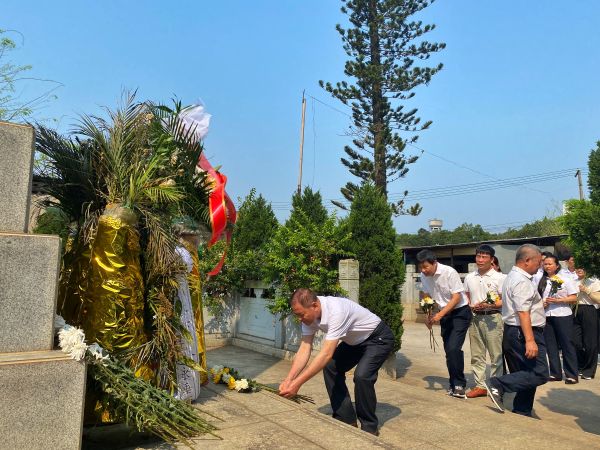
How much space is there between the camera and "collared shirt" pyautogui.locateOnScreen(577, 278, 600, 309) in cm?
685

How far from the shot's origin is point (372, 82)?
2377 centimetres

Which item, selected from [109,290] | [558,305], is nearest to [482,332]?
[558,305]

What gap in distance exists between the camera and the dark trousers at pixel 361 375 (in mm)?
4156

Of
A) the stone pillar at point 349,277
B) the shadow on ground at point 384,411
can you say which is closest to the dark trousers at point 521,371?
the shadow on ground at point 384,411

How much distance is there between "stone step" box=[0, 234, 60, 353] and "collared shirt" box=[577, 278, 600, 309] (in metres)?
6.52

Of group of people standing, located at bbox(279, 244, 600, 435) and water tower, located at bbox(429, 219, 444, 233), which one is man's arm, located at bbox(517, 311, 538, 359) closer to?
group of people standing, located at bbox(279, 244, 600, 435)

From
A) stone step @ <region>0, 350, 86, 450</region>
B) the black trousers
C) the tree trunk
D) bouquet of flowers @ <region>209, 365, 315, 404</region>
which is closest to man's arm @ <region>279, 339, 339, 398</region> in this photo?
bouquet of flowers @ <region>209, 365, 315, 404</region>

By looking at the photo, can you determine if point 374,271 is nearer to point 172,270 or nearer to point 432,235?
point 172,270

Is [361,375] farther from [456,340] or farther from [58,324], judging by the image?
[58,324]

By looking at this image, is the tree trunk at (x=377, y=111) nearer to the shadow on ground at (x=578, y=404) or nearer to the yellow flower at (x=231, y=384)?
the shadow on ground at (x=578, y=404)

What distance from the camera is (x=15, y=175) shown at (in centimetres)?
309

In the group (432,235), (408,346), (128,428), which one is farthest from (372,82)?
(432,235)

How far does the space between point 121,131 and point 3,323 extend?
1.69 metres

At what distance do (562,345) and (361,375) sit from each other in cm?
379
